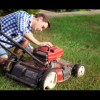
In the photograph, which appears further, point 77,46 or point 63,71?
point 77,46

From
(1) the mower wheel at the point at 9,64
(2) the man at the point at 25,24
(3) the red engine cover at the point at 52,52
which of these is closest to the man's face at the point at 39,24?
(2) the man at the point at 25,24

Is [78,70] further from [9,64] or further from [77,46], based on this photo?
[77,46]

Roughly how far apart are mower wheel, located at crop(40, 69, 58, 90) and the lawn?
106 mm

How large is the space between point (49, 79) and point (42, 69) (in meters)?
0.18

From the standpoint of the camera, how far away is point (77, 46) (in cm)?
437

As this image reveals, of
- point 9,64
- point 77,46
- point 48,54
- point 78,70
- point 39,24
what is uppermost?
point 39,24

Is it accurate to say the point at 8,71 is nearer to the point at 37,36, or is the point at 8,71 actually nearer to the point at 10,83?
the point at 10,83

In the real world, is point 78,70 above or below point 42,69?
below

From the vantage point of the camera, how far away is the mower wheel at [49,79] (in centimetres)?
228

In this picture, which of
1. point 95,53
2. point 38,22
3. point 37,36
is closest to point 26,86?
point 38,22

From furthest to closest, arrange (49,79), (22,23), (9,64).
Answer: (9,64) → (22,23) → (49,79)

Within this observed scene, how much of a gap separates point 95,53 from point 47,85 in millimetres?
1997

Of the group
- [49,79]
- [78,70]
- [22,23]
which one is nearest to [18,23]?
[22,23]

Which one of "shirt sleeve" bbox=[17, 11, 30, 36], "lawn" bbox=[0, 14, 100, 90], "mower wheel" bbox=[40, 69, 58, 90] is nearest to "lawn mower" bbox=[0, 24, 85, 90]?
"mower wheel" bbox=[40, 69, 58, 90]
